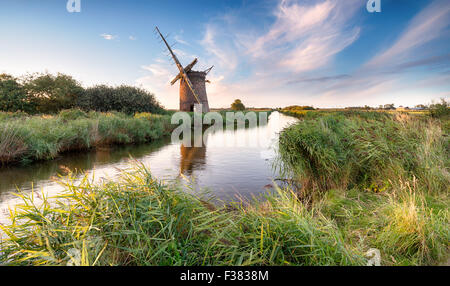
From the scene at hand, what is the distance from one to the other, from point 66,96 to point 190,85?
48.1 feet

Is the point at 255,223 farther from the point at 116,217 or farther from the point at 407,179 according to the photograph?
the point at 407,179

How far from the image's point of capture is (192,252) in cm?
188

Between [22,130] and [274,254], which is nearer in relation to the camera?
[274,254]

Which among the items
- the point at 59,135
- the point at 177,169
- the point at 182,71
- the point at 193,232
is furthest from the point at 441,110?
the point at 182,71

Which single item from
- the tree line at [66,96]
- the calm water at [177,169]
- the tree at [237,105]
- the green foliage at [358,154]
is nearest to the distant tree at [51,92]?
the tree line at [66,96]

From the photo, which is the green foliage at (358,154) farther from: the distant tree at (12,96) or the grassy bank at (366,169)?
the distant tree at (12,96)

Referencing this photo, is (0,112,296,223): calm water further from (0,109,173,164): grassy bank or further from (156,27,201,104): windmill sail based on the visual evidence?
(156,27,201,104): windmill sail

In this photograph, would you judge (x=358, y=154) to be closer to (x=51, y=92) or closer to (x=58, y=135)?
(x=58, y=135)

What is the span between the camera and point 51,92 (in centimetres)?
2427

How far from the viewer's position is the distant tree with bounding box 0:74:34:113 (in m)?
21.7

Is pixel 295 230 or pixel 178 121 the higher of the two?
pixel 178 121

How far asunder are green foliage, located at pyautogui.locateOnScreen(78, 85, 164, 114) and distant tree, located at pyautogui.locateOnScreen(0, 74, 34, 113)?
4.68 metres
